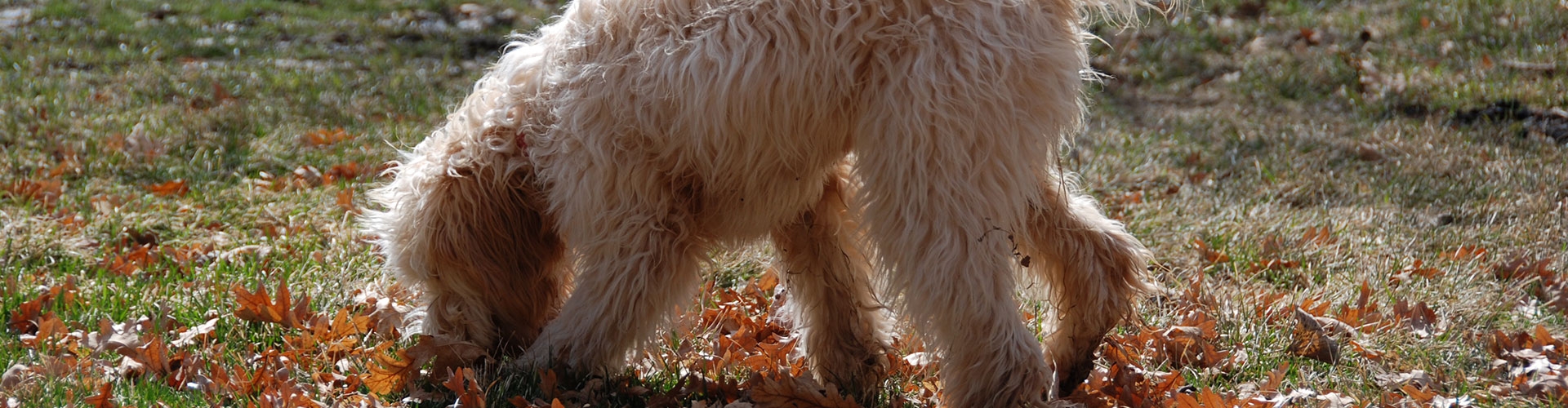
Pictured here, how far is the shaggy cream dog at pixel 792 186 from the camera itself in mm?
2621

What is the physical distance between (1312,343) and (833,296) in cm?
148

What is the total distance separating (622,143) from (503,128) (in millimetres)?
594

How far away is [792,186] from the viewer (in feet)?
9.84

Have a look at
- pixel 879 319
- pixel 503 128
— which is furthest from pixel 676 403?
pixel 503 128

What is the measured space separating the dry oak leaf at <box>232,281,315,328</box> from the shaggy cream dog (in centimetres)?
44

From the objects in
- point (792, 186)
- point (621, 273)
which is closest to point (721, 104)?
point (792, 186)

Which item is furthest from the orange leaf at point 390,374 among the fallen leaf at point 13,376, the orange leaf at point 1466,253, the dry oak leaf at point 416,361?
the orange leaf at point 1466,253

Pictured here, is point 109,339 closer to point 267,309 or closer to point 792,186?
point 267,309

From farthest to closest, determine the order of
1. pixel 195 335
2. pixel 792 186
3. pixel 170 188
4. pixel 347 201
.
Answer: pixel 170 188, pixel 347 201, pixel 195 335, pixel 792 186

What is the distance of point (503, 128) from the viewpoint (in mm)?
3428

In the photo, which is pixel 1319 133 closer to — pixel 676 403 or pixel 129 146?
pixel 676 403

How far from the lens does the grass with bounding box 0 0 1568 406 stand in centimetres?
360

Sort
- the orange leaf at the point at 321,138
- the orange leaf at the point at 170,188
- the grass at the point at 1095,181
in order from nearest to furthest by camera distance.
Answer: the grass at the point at 1095,181
the orange leaf at the point at 170,188
the orange leaf at the point at 321,138

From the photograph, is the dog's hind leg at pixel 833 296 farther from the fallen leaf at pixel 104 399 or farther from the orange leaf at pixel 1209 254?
the fallen leaf at pixel 104 399
